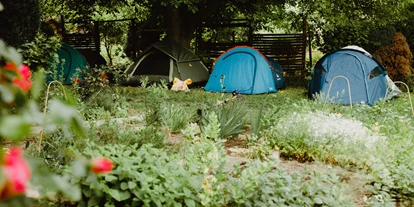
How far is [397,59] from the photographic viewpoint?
433 inches

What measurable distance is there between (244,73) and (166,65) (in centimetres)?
202

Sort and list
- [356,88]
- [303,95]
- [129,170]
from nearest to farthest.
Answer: [129,170] < [356,88] < [303,95]

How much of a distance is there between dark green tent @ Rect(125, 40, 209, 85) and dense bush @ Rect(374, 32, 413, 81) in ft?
14.1

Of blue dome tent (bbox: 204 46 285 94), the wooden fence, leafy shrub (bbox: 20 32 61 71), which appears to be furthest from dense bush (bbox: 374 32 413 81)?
leafy shrub (bbox: 20 32 61 71)

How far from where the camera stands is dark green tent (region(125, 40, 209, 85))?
37.4 ft

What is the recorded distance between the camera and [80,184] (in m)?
3.00

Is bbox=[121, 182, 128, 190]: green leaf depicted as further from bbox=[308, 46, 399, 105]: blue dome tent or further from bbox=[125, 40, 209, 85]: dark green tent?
bbox=[125, 40, 209, 85]: dark green tent

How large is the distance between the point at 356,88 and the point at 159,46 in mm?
4724

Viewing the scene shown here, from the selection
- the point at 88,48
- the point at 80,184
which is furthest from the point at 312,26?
the point at 80,184

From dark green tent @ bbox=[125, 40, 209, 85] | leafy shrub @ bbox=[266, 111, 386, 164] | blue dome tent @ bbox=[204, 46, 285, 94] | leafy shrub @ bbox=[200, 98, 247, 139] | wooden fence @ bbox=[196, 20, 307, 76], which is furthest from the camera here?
wooden fence @ bbox=[196, 20, 307, 76]

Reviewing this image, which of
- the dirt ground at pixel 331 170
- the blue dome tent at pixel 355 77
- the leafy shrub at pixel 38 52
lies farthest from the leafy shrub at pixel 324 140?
the blue dome tent at pixel 355 77

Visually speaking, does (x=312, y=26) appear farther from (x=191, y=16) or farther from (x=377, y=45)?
(x=191, y=16)

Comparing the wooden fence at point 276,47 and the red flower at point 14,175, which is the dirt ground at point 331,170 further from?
the wooden fence at point 276,47

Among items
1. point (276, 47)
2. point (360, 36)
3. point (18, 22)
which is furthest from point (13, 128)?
point (276, 47)
